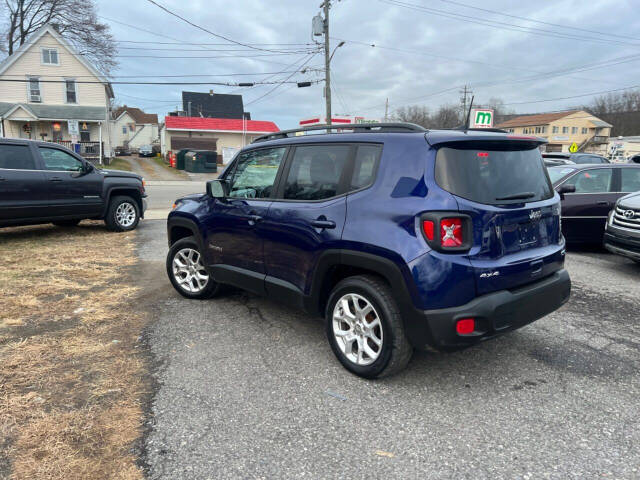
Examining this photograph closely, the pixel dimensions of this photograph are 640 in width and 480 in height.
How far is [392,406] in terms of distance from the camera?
115 inches

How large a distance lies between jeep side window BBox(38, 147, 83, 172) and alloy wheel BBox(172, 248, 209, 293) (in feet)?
15.5

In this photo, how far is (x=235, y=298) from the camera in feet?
16.6

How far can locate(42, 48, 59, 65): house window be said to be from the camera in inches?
1242

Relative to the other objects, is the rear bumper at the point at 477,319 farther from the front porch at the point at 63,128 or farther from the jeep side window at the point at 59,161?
the front porch at the point at 63,128

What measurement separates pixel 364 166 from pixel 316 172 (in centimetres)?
50

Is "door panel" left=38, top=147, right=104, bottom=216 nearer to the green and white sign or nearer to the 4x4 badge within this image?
the 4x4 badge

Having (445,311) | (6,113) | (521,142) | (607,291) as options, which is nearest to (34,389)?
(445,311)

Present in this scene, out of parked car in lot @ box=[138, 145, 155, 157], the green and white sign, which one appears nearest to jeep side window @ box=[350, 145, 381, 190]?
the green and white sign

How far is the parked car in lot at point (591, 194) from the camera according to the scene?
293 inches

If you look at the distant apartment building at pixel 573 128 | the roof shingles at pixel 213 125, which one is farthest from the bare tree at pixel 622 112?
the roof shingles at pixel 213 125

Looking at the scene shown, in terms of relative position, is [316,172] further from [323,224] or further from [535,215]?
[535,215]

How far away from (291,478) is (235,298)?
2.98m

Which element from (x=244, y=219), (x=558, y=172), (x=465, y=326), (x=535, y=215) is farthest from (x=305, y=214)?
(x=558, y=172)

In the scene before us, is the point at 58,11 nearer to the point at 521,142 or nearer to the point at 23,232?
the point at 23,232
